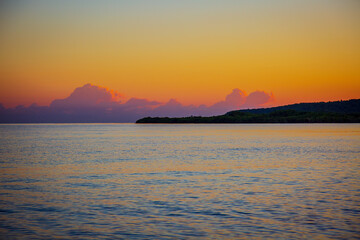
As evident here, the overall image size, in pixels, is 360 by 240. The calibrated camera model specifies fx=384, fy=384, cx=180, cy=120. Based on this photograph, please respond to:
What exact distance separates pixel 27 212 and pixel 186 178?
11.6 meters

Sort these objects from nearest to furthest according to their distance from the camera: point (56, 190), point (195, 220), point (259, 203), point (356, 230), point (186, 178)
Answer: point (356, 230) < point (195, 220) < point (259, 203) < point (56, 190) < point (186, 178)

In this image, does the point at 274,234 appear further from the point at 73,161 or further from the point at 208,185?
the point at 73,161

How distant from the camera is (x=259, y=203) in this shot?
17719mm

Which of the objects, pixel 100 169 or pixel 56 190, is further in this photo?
pixel 100 169

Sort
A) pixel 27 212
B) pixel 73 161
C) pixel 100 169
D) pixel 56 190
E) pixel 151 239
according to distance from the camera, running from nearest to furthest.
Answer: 1. pixel 151 239
2. pixel 27 212
3. pixel 56 190
4. pixel 100 169
5. pixel 73 161

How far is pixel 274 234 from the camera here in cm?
1309

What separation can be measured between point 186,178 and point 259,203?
8.59 metres

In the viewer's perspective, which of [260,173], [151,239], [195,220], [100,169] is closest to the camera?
[151,239]

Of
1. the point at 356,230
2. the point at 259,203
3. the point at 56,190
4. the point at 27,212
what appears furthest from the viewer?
the point at 56,190

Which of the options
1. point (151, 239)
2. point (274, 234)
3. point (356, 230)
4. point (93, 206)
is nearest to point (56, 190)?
point (93, 206)

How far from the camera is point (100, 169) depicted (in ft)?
101

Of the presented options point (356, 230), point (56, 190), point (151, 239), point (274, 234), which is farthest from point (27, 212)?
point (356, 230)

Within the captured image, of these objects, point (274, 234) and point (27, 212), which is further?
point (27, 212)

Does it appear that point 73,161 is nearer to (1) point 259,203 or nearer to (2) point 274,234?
(1) point 259,203
